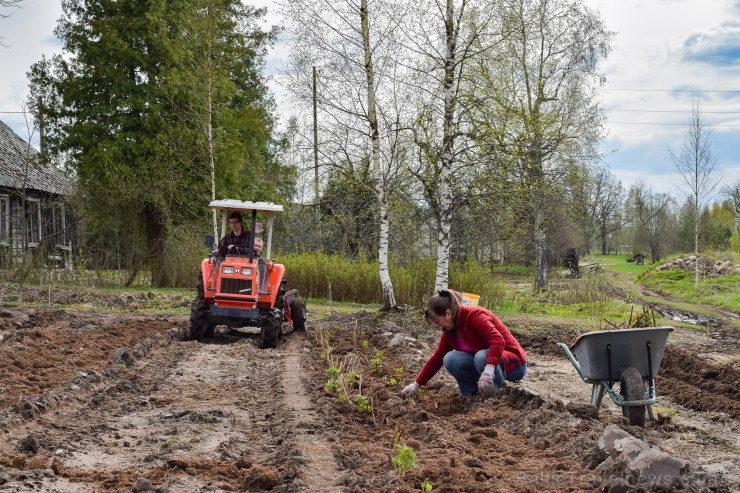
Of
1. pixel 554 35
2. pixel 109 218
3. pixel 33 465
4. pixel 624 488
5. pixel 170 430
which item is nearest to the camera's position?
pixel 624 488

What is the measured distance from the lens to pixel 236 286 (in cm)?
1276

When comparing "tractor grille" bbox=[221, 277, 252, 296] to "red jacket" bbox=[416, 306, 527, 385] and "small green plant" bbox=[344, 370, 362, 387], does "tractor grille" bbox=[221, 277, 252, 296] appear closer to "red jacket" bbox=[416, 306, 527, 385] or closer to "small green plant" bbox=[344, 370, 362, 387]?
"small green plant" bbox=[344, 370, 362, 387]

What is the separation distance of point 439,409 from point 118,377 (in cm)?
358

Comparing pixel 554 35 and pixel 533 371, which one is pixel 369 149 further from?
pixel 554 35

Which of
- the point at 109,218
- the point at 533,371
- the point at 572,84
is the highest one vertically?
the point at 572,84

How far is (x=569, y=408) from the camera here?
7137mm

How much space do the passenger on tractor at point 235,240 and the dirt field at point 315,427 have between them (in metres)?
1.66

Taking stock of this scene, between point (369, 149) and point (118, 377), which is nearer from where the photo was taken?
point (118, 377)

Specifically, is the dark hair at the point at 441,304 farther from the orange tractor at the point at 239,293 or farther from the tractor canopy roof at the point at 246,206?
the tractor canopy roof at the point at 246,206

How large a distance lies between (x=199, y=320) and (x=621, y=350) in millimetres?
7485

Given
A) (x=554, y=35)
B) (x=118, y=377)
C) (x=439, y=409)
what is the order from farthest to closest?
(x=554, y=35), (x=118, y=377), (x=439, y=409)

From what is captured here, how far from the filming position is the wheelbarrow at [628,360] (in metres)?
6.83

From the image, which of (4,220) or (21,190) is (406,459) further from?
(4,220)

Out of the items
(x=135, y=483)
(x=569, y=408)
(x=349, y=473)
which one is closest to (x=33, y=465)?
(x=135, y=483)
